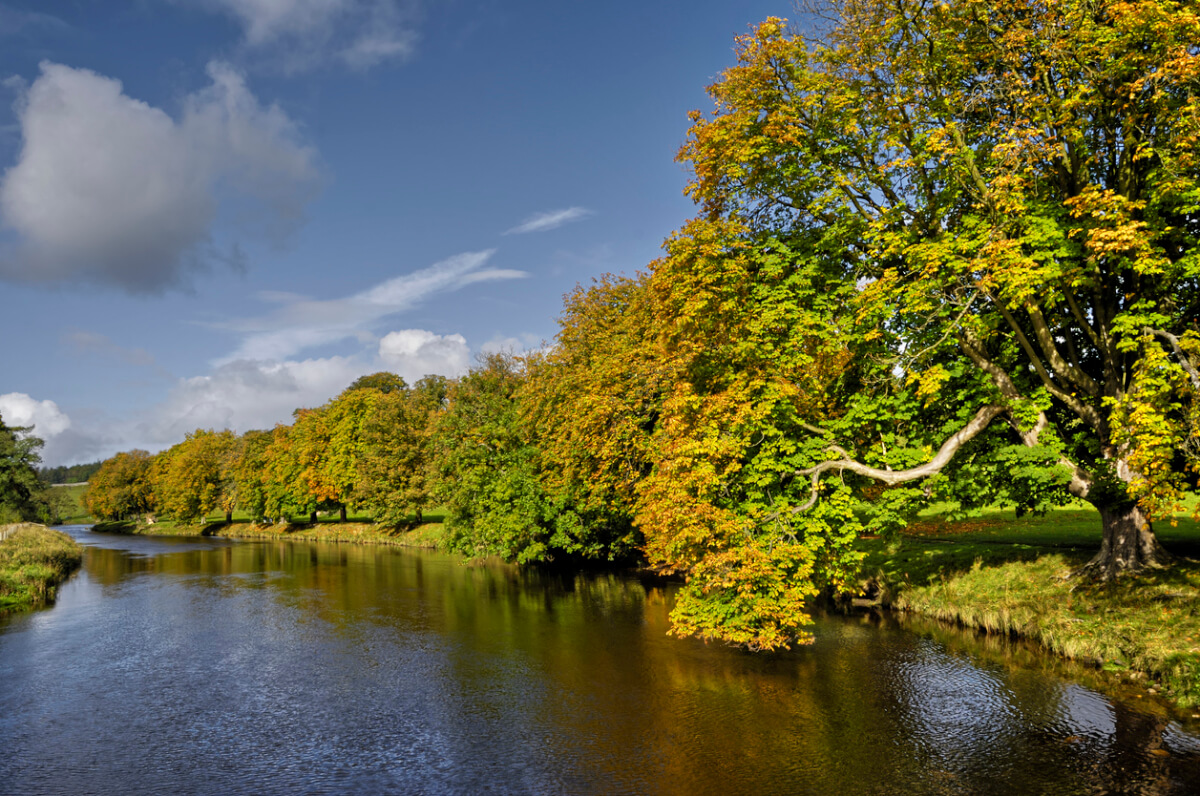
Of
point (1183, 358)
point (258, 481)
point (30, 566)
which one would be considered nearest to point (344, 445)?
point (258, 481)

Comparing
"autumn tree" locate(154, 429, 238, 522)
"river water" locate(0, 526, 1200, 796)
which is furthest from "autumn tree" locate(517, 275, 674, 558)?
"autumn tree" locate(154, 429, 238, 522)

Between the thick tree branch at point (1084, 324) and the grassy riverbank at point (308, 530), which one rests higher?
the thick tree branch at point (1084, 324)

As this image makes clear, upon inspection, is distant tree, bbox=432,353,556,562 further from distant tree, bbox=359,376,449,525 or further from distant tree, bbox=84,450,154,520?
distant tree, bbox=84,450,154,520

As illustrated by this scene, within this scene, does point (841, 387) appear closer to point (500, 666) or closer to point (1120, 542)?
point (1120, 542)

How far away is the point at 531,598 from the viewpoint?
31.9 meters

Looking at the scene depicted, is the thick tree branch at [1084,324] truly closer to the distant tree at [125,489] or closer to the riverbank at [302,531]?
the riverbank at [302,531]

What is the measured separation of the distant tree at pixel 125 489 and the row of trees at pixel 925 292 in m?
114

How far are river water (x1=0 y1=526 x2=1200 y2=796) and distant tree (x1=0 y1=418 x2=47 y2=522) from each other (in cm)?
3890

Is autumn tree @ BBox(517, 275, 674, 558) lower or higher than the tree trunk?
higher

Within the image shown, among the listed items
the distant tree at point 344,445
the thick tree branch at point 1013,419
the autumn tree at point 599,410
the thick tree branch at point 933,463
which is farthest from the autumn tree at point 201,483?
the thick tree branch at point 1013,419

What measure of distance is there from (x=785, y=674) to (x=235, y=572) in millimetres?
39799

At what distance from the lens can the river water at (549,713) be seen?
12.0 metres

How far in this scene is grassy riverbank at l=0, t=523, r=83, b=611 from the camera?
31156 millimetres

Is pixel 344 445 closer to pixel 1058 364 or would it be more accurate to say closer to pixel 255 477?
pixel 255 477
